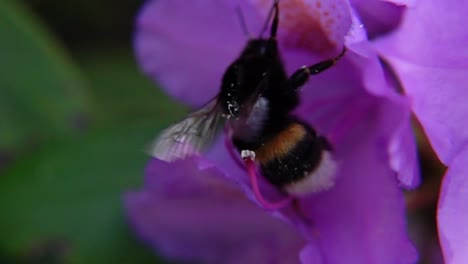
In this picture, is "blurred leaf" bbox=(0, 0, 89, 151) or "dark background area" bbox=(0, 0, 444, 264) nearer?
"dark background area" bbox=(0, 0, 444, 264)

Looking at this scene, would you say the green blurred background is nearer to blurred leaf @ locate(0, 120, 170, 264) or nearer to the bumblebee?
blurred leaf @ locate(0, 120, 170, 264)

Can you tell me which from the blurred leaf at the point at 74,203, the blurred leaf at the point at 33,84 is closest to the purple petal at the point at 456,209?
the blurred leaf at the point at 74,203

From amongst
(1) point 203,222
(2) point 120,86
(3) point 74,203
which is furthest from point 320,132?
(2) point 120,86

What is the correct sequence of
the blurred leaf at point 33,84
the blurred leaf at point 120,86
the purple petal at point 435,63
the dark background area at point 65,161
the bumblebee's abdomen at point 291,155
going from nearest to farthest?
the purple petal at point 435,63, the bumblebee's abdomen at point 291,155, the dark background area at point 65,161, the blurred leaf at point 33,84, the blurred leaf at point 120,86

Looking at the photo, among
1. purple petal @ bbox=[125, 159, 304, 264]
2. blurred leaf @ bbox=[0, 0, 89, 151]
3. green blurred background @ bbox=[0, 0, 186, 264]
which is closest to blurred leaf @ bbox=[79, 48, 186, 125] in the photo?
green blurred background @ bbox=[0, 0, 186, 264]

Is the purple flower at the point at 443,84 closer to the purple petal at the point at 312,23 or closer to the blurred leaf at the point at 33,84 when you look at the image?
the purple petal at the point at 312,23

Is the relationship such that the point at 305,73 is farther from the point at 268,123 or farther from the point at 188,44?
the point at 188,44
